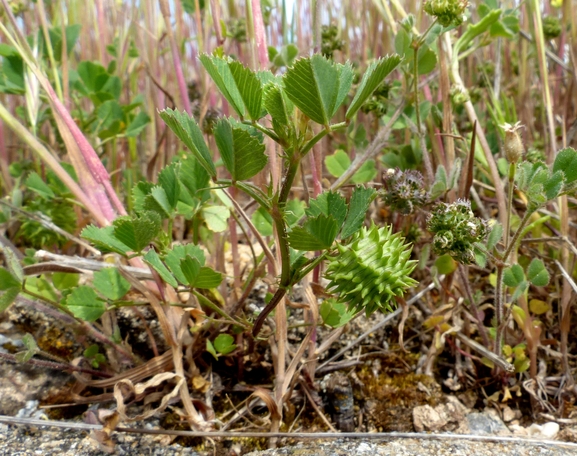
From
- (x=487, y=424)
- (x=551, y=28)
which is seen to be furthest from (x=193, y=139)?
(x=551, y=28)

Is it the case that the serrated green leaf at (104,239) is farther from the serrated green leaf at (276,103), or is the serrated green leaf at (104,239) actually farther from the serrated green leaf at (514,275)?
the serrated green leaf at (514,275)

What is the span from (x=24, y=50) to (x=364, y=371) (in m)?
0.94

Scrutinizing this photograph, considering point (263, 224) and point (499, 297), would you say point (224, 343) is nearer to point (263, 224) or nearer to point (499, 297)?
point (263, 224)

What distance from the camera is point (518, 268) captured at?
905mm

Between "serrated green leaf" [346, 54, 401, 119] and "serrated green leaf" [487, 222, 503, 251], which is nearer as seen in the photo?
"serrated green leaf" [346, 54, 401, 119]

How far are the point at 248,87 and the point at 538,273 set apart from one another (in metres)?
0.66

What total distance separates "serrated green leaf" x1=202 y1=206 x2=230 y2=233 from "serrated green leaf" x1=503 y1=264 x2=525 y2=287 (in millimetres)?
518

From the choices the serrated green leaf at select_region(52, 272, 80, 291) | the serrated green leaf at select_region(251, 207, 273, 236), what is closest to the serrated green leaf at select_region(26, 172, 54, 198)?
the serrated green leaf at select_region(52, 272, 80, 291)

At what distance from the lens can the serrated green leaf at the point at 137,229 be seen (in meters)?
0.73

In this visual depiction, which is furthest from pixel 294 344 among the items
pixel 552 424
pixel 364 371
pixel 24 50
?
pixel 24 50

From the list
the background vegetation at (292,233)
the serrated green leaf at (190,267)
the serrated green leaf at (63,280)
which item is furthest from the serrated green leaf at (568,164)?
the serrated green leaf at (63,280)

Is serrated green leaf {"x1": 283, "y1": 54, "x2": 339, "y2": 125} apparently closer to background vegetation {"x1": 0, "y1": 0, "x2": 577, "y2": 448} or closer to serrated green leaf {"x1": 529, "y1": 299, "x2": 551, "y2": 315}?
background vegetation {"x1": 0, "y1": 0, "x2": 577, "y2": 448}

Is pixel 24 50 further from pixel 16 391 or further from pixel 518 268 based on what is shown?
pixel 518 268

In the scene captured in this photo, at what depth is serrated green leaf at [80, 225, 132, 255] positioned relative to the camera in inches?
29.6
